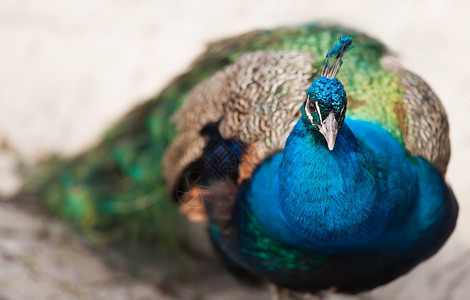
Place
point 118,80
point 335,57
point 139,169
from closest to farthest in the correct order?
1. point 335,57
2. point 139,169
3. point 118,80

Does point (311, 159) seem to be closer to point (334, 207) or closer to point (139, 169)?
point (334, 207)

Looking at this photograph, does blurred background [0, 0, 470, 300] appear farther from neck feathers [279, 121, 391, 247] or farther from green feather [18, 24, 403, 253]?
neck feathers [279, 121, 391, 247]

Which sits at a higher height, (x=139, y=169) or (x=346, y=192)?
(x=346, y=192)

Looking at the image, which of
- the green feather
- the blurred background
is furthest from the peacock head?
the blurred background

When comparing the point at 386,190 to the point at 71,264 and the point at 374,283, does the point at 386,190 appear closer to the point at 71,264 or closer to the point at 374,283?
the point at 374,283

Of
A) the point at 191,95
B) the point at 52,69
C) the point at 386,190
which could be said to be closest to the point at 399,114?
the point at 386,190

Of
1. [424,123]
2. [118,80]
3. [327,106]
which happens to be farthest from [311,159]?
[118,80]

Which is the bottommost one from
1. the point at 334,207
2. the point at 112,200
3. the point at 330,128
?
the point at 112,200
